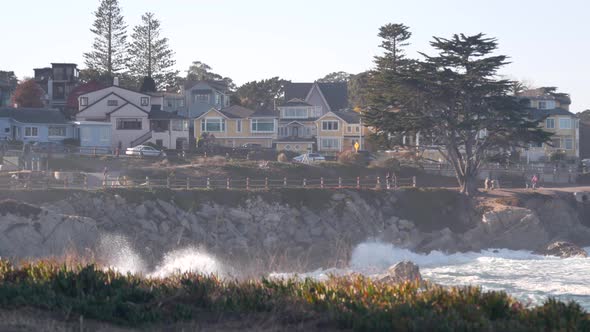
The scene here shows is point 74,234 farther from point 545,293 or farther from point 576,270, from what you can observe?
point 576,270

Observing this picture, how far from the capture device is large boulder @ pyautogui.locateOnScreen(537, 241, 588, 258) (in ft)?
168

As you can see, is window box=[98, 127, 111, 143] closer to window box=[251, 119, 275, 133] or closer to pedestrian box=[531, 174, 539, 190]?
window box=[251, 119, 275, 133]

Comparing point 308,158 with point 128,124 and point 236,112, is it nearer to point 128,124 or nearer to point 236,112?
point 128,124

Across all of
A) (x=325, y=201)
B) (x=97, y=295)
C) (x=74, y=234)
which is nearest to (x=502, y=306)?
(x=97, y=295)

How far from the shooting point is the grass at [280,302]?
15711 millimetres

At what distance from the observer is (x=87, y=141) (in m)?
75.1

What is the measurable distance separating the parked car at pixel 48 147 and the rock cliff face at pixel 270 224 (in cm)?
1931

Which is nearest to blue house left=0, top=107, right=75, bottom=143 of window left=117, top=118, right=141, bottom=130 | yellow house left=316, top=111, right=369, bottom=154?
window left=117, top=118, right=141, bottom=130

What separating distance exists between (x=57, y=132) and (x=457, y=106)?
34814 mm

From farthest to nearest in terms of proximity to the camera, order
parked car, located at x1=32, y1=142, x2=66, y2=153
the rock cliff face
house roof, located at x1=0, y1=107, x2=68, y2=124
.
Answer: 1. house roof, located at x1=0, y1=107, x2=68, y2=124
2. parked car, located at x1=32, y1=142, x2=66, y2=153
3. the rock cliff face

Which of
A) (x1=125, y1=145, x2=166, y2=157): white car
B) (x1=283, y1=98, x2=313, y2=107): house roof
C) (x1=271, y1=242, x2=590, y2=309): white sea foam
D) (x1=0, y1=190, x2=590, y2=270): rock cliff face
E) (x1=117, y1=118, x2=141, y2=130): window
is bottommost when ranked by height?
(x1=271, y1=242, x2=590, y2=309): white sea foam

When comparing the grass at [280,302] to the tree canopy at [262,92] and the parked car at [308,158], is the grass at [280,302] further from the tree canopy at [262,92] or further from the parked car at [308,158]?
the tree canopy at [262,92]

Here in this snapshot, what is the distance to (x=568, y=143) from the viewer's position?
8344cm

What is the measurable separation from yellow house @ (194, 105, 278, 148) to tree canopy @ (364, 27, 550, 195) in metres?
26.0
